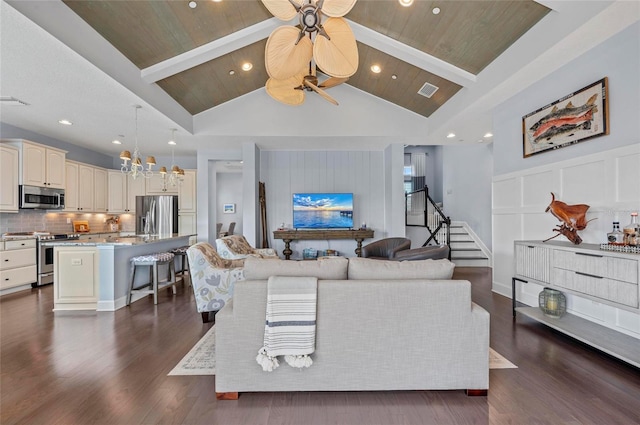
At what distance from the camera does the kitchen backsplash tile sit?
5.23m

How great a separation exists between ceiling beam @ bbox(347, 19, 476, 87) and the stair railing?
3.33m

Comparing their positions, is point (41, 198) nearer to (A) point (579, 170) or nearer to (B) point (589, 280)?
(B) point (589, 280)

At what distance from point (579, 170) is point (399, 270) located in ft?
8.35

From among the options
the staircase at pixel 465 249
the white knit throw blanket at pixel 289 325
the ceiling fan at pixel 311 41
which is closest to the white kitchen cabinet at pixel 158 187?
the ceiling fan at pixel 311 41

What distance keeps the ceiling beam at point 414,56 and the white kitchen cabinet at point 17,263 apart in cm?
616

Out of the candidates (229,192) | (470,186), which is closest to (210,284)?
(470,186)

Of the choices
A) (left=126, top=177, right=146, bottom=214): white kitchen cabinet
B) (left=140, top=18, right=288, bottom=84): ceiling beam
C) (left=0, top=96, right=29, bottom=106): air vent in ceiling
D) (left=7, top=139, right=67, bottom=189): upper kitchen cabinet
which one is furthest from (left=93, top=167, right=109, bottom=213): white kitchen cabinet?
(left=140, top=18, right=288, bottom=84): ceiling beam

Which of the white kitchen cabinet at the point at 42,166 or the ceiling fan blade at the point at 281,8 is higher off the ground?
the ceiling fan blade at the point at 281,8

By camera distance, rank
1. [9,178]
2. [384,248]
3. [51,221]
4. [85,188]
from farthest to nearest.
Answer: [85,188]
[51,221]
[384,248]
[9,178]

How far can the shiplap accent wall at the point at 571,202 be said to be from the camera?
2.66 m

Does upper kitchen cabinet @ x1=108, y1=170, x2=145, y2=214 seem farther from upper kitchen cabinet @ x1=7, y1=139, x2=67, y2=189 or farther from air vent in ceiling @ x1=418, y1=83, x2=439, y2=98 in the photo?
air vent in ceiling @ x1=418, y1=83, x2=439, y2=98

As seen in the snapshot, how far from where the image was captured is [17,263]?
4805 millimetres

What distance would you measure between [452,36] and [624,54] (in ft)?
5.22

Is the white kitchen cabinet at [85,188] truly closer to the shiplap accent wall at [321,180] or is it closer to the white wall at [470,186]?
the shiplap accent wall at [321,180]
